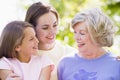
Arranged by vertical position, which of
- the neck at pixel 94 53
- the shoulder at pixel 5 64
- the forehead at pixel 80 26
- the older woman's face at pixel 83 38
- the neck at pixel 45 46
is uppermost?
the forehead at pixel 80 26

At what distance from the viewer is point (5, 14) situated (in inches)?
262

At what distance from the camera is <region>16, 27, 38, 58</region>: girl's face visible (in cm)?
301

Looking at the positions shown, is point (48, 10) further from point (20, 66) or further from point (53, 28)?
point (20, 66)

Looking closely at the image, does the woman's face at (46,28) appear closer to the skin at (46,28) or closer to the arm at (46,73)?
the skin at (46,28)

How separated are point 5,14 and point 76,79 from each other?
3.76m

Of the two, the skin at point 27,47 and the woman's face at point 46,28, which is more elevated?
the woman's face at point 46,28

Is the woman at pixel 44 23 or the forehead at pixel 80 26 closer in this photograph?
the forehead at pixel 80 26

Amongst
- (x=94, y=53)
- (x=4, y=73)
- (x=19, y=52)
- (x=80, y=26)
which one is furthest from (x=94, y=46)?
(x=4, y=73)

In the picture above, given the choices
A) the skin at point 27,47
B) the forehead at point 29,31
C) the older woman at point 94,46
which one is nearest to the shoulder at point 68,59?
the older woman at point 94,46

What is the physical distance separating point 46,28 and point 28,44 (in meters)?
0.21

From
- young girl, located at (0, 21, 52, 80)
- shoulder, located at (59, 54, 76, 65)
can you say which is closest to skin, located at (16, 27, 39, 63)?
young girl, located at (0, 21, 52, 80)

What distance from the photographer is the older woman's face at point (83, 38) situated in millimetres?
2998

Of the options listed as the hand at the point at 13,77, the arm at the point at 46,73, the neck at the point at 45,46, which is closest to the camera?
the hand at the point at 13,77

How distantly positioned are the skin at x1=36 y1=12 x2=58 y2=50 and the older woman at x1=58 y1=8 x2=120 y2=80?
18cm
